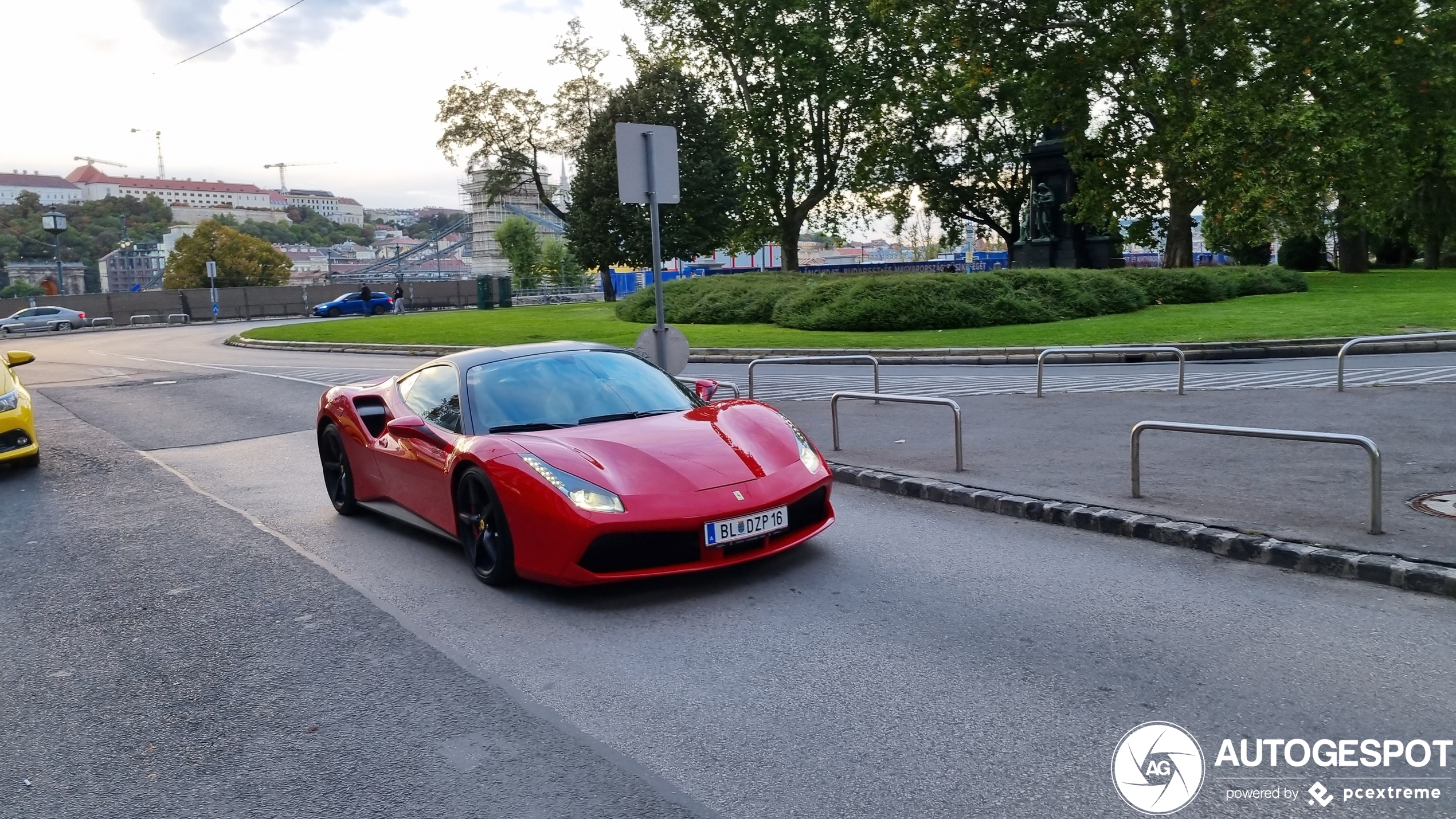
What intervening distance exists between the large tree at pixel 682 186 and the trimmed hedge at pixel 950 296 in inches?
708

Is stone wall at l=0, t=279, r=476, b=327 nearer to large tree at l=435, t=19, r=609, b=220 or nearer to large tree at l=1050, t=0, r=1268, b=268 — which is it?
large tree at l=435, t=19, r=609, b=220

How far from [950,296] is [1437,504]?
1806 centimetres

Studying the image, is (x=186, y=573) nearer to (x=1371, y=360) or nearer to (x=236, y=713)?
(x=236, y=713)

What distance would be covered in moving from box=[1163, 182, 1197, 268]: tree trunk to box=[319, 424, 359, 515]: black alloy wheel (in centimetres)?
3376

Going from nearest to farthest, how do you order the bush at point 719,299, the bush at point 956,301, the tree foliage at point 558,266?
the bush at point 956,301 < the bush at point 719,299 < the tree foliage at point 558,266

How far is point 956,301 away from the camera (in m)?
24.6

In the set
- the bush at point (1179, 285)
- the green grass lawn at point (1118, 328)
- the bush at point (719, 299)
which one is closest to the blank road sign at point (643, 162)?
the green grass lawn at point (1118, 328)

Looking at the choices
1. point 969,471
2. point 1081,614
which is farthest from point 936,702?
point 969,471

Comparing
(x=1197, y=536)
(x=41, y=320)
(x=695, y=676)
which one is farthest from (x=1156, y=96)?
(x=41, y=320)

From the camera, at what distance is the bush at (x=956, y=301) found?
80.5ft

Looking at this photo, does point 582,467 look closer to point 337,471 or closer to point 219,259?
point 337,471

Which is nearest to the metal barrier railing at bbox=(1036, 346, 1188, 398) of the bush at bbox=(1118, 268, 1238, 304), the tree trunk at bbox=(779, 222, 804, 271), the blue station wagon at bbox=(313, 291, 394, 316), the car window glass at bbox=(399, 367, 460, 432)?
the car window glass at bbox=(399, 367, 460, 432)

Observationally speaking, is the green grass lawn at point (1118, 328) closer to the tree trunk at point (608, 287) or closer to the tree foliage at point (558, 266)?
the tree trunk at point (608, 287)

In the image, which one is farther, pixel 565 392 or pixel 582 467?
pixel 565 392
